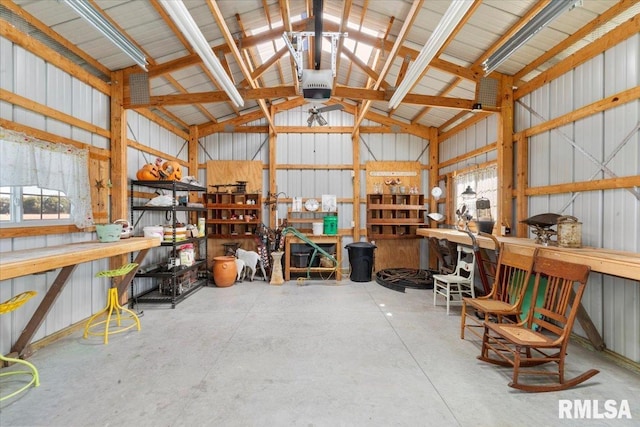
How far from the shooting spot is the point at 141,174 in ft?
15.6

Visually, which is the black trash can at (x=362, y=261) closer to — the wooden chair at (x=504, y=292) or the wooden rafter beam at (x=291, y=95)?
the wooden chair at (x=504, y=292)

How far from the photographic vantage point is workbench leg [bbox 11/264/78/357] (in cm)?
284

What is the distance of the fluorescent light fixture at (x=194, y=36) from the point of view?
2.35m

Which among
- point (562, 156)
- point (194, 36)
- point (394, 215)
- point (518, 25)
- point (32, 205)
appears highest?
point (518, 25)

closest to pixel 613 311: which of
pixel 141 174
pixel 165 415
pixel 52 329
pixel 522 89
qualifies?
pixel 522 89

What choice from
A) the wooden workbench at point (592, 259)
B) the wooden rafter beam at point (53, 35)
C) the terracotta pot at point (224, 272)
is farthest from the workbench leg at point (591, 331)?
the wooden rafter beam at point (53, 35)

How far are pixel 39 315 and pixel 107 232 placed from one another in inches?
41.4

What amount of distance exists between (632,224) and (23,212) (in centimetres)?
619

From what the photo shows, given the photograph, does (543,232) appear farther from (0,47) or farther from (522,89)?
(0,47)

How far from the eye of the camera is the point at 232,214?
6.87m

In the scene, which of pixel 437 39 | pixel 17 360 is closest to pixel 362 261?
pixel 437 39

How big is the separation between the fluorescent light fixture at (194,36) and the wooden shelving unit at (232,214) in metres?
2.98

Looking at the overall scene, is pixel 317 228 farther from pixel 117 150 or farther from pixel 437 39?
pixel 437 39

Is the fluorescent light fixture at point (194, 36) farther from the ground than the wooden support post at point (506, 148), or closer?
farther from the ground
